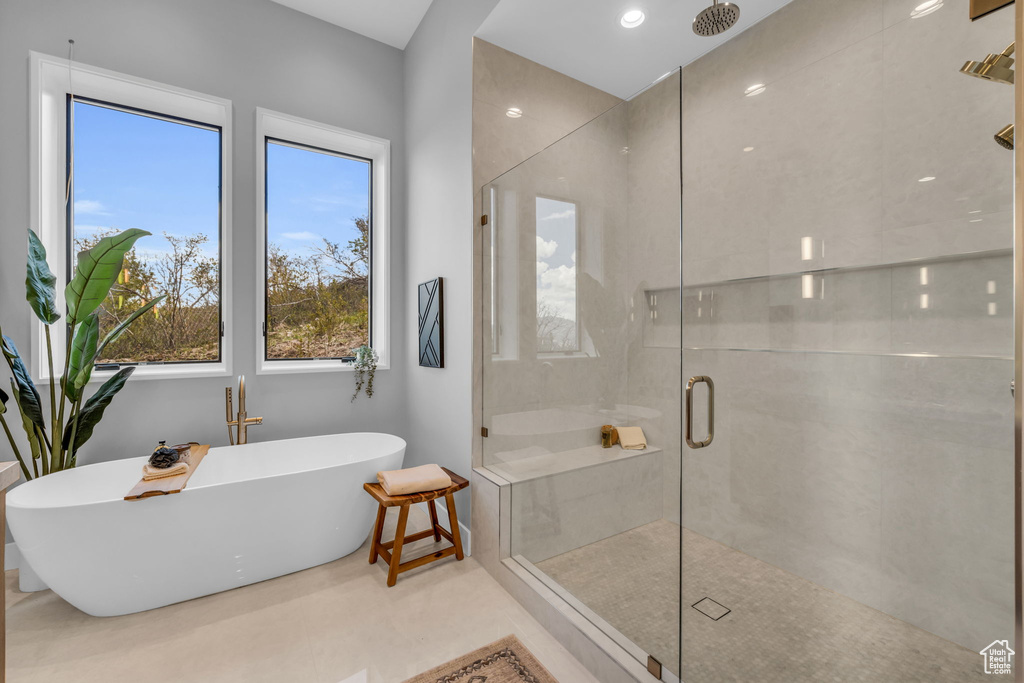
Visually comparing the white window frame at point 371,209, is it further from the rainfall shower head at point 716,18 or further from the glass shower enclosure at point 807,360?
the rainfall shower head at point 716,18

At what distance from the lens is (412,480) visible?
219cm

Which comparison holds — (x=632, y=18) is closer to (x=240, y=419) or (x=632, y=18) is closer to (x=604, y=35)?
(x=604, y=35)

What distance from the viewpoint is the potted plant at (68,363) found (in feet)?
6.81

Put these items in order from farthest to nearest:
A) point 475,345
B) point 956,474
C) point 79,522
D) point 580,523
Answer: point 475,345
point 580,523
point 79,522
point 956,474

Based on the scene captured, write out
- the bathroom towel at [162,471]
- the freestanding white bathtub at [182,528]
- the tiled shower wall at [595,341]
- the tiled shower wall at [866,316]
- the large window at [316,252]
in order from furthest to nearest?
the large window at [316,252], the bathroom towel at [162,471], the freestanding white bathtub at [182,528], the tiled shower wall at [595,341], the tiled shower wall at [866,316]

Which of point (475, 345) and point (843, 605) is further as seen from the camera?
point (475, 345)

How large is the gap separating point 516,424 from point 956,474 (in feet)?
5.33

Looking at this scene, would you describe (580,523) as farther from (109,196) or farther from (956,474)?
(109,196)

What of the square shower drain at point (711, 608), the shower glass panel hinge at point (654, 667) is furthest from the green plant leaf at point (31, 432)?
the square shower drain at point (711, 608)

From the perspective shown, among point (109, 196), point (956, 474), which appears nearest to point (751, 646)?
point (956, 474)

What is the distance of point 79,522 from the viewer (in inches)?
67.5

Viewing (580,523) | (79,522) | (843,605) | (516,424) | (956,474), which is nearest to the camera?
(956,474)

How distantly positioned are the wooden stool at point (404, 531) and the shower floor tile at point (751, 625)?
0.89m

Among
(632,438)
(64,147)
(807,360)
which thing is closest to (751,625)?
(632,438)
